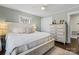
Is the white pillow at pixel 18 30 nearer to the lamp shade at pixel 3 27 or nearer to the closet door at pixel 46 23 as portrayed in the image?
the lamp shade at pixel 3 27

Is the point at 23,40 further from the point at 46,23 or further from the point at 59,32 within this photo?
the point at 59,32

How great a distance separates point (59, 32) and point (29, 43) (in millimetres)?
651

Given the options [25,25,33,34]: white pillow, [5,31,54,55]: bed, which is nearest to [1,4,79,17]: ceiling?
[25,25,33,34]: white pillow

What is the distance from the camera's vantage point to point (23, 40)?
125 centimetres

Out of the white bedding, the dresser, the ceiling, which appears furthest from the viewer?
the dresser

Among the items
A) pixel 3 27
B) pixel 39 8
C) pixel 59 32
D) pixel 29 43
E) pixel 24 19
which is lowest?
pixel 29 43

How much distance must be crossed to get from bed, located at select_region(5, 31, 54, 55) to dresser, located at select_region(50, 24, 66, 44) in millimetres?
108

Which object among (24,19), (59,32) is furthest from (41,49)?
(24,19)

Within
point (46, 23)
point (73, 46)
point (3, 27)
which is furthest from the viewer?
point (46, 23)

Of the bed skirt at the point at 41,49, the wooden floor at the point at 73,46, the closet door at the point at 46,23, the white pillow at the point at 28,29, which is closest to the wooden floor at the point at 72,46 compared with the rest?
the wooden floor at the point at 73,46

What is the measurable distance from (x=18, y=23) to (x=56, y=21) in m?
0.74

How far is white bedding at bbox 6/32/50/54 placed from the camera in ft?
3.91

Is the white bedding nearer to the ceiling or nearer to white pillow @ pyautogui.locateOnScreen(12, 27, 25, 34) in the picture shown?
white pillow @ pyautogui.locateOnScreen(12, 27, 25, 34)
